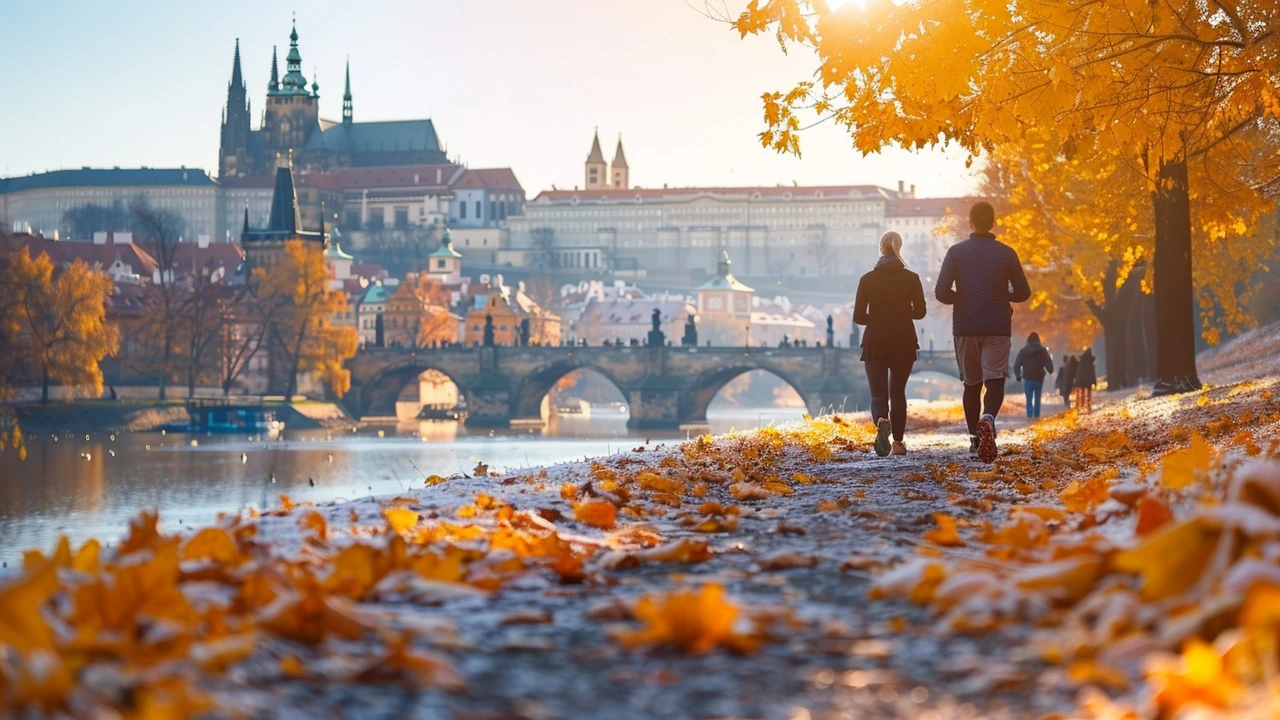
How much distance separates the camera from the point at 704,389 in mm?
94062

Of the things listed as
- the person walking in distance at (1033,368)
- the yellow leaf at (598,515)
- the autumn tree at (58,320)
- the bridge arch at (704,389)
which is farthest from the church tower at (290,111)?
the yellow leaf at (598,515)

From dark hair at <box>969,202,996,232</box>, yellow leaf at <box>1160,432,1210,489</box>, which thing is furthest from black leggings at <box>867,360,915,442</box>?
yellow leaf at <box>1160,432,1210,489</box>

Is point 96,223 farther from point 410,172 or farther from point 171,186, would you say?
point 410,172

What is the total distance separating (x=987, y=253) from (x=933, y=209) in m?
169

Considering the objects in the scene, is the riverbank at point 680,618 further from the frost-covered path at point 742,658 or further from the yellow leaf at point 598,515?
the yellow leaf at point 598,515

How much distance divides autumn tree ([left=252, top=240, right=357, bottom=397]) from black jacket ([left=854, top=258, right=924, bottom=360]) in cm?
6639

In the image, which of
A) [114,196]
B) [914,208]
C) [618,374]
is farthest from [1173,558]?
[114,196]

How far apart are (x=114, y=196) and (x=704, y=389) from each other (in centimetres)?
10937

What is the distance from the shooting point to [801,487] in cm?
912

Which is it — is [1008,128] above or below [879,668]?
above

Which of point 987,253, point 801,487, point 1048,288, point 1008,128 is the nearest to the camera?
point 801,487

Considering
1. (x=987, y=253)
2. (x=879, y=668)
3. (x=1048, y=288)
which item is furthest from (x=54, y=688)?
(x=1048, y=288)

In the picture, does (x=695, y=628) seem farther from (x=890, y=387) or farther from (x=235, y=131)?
(x=235, y=131)

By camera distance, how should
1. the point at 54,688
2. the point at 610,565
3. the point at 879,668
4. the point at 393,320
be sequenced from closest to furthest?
the point at 54,688 → the point at 879,668 → the point at 610,565 → the point at 393,320
